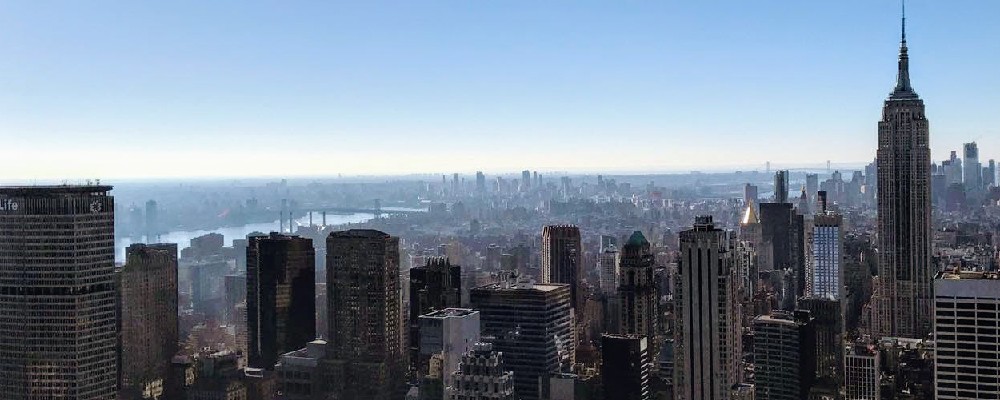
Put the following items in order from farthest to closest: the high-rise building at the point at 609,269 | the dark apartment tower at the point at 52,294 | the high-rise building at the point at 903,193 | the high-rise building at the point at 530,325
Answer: the high-rise building at the point at 903,193 < the high-rise building at the point at 609,269 < the high-rise building at the point at 530,325 < the dark apartment tower at the point at 52,294

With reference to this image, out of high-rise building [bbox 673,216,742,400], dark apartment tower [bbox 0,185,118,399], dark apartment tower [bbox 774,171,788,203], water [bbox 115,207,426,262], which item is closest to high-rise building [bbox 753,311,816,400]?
high-rise building [bbox 673,216,742,400]

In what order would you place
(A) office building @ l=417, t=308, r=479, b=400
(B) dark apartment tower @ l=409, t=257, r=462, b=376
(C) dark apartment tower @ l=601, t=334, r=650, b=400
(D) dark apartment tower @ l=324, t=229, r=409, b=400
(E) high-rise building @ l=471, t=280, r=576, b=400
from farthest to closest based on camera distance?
1. (B) dark apartment tower @ l=409, t=257, r=462, b=376
2. (E) high-rise building @ l=471, t=280, r=576, b=400
3. (D) dark apartment tower @ l=324, t=229, r=409, b=400
4. (C) dark apartment tower @ l=601, t=334, r=650, b=400
5. (A) office building @ l=417, t=308, r=479, b=400

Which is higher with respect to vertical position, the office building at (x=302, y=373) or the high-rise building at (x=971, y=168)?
the high-rise building at (x=971, y=168)

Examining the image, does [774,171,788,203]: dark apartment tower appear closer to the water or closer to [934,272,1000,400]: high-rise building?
[934,272,1000,400]: high-rise building

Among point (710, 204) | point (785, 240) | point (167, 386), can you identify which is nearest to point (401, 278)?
point (167, 386)

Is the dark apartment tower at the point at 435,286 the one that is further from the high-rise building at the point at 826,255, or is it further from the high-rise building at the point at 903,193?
the high-rise building at the point at 903,193

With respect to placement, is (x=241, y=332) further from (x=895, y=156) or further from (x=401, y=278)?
(x=895, y=156)

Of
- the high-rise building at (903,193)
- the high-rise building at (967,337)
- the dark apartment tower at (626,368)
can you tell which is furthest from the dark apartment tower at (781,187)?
the high-rise building at (967,337)
